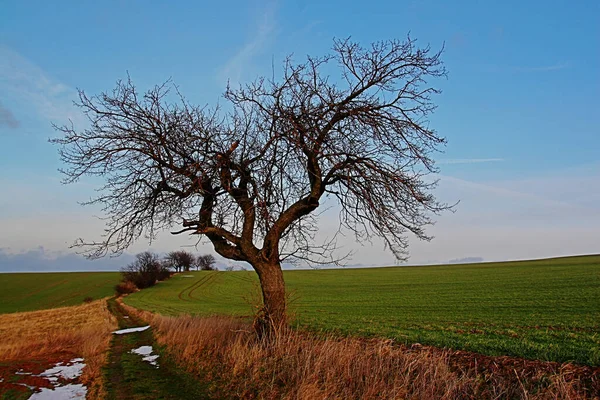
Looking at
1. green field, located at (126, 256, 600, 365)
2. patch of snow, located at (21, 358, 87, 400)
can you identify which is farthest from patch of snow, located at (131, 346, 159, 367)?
green field, located at (126, 256, 600, 365)

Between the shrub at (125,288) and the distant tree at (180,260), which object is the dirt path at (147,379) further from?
the distant tree at (180,260)

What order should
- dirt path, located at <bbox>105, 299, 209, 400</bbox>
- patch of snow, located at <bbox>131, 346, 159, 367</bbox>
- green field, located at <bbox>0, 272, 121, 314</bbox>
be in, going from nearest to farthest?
dirt path, located at <bbox>105, 299, 209, 400</bbox> < patch of snow, located at <bbox>131, 346, 159, 367</bbox> < green field, located at <bbox>0, 272, 121, 314</bbox>

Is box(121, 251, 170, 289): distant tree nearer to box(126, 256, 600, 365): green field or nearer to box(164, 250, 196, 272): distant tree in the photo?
box(164, 250, 196, 272): distant tree

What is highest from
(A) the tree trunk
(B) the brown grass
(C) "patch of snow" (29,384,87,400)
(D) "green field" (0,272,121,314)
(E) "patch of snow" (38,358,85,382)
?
(A) the tree trunk

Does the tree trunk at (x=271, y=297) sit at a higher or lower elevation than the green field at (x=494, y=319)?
higher

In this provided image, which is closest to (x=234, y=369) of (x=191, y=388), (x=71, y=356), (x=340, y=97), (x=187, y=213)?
(x=191, y=388)

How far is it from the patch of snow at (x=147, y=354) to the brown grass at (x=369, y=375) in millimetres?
2776

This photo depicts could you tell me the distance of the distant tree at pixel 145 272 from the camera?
73.4 m

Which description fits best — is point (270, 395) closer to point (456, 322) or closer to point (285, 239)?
point (285, 239)

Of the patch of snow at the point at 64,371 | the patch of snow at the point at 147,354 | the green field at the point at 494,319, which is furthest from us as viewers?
the green field at the point at 494,319

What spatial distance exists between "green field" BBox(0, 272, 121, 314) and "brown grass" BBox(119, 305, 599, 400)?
55576 mm

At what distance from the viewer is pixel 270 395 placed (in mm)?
6477

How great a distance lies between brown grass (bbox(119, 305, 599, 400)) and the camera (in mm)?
6113

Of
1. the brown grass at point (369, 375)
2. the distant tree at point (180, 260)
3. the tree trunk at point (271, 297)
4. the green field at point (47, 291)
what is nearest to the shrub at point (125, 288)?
the green field at point (47, 291)
